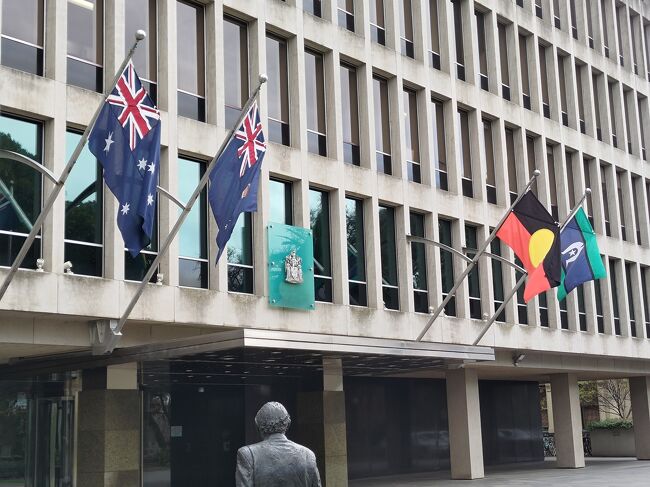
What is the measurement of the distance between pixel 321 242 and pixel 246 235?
2.75 meters

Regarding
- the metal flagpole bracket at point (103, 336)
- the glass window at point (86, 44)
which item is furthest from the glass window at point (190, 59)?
the metal flagpole bracket at point (103, 336)

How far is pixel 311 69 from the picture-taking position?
27.9 metres

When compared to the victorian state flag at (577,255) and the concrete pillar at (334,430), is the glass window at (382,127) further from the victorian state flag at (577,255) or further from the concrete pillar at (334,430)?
the concrete pillar at (334,430)

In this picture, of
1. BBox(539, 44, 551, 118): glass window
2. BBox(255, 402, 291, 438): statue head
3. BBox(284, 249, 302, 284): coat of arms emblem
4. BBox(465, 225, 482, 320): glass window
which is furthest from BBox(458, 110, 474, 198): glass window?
BBox(255, 402, 291, 438): statue head

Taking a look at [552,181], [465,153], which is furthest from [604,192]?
[465,153]

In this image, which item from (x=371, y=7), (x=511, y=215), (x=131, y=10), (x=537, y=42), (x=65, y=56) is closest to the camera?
(x=65, y=56)

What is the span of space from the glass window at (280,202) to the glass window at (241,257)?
739 mm

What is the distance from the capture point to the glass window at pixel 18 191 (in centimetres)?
1995

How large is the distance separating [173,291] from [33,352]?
3.23 metres

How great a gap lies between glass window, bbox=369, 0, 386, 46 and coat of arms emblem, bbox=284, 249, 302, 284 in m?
7.98

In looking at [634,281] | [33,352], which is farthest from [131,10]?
[634,281]

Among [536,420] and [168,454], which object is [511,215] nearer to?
[168,454]

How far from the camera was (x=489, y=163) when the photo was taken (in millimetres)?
34250

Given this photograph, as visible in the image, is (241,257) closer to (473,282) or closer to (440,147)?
(440,147)
